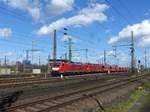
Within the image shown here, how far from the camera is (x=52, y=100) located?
831 inches

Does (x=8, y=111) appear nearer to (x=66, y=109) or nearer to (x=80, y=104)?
(x=66, y=109)

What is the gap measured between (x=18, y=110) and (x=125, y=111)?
218 inches

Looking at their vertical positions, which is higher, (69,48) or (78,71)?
(69,48)

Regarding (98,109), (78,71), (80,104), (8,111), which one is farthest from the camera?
(78,71)

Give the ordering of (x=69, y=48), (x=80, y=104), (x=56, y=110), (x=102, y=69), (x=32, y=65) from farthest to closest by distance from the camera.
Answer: (x=32, y=65) → (x=102, y=69) → (x=69, y=48) → (x=80, y=104) → (x=56, y=110)

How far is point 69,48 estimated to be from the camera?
82438mm

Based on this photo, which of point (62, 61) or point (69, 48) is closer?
point (62, 61)

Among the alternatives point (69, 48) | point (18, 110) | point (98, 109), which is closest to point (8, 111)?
point (18, 110)

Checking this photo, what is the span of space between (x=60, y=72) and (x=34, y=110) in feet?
158

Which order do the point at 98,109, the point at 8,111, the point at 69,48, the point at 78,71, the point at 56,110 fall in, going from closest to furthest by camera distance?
the point at 8,111 < the point at 56,110 < the point at 98,109 < the point at 78,71 < the point at 69,48

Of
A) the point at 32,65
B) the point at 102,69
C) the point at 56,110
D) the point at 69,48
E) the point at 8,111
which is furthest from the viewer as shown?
the point at 32,65

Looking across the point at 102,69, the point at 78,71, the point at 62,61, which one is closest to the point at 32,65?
the point at 102,69

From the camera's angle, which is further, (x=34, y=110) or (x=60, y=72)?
(x=60, y=72)

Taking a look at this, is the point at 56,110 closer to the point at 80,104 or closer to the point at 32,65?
the point at 80,104
